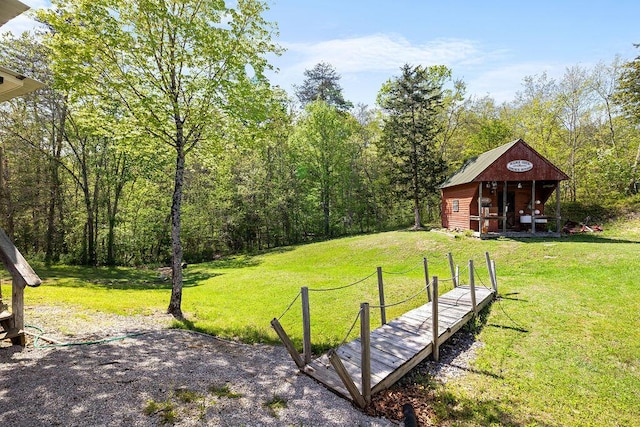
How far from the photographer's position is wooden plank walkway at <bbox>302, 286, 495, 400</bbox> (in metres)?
5.44

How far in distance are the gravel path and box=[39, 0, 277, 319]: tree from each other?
12.1 ft

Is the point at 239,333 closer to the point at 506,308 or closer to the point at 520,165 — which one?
the point at 506,308

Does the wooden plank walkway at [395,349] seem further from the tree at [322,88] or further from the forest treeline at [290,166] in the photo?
the tree at [322,88]

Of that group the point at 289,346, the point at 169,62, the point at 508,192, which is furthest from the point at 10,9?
the point at 508,192

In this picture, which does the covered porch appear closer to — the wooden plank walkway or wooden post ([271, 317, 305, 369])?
the wooden plank walkway

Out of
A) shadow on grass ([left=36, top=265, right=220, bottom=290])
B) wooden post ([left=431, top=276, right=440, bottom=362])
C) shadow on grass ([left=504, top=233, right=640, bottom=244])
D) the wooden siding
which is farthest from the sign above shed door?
shadow on grass ([left=36, top=265, right=220, bottom=290])

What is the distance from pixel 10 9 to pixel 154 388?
5796 mm

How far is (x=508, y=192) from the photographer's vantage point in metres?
20.5

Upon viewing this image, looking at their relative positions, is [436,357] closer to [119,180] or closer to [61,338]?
[61,338]

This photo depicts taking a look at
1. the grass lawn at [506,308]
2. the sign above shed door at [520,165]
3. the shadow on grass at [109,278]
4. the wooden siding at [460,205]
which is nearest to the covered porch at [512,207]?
the wooden siding at [460,205]

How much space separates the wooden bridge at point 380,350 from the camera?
488 centimetres

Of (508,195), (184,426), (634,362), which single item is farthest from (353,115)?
Answer: (184,426)

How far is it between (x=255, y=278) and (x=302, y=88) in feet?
109

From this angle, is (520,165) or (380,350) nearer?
(380,350)
